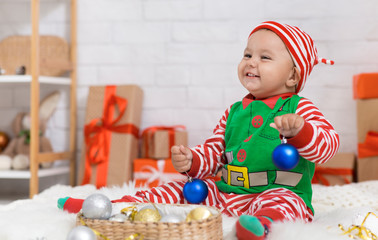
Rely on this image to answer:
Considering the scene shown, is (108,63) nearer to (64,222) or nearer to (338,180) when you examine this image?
(338,180)

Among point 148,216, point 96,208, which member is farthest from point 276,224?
point 96,208

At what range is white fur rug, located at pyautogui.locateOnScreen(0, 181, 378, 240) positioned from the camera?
0.93 metres

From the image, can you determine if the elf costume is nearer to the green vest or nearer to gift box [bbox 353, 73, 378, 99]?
the green vest

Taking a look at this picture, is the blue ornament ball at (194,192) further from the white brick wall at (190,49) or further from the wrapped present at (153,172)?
the white brick wall at (190,49)

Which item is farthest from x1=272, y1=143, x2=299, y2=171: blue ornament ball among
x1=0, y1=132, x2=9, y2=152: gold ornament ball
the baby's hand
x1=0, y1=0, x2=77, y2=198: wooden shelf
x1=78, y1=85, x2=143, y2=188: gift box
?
x1=0, y1=132, x2=9, y2=152: gold ornament ball

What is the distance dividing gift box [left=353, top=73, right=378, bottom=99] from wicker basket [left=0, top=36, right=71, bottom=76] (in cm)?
122

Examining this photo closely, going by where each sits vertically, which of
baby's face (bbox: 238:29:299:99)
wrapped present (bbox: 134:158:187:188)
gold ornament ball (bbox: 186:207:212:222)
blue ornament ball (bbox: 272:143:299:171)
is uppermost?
baby's face (bbox: 238:29:299:99)

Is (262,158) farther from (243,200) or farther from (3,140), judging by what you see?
(3,140)

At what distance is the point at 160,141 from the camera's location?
1.92m

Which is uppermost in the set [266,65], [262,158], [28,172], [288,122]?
[266,65]

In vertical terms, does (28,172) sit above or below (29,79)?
below

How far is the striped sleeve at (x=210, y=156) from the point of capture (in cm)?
127

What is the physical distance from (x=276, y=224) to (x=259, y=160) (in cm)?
29

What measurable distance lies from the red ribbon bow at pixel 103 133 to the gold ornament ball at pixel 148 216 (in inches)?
41.6
